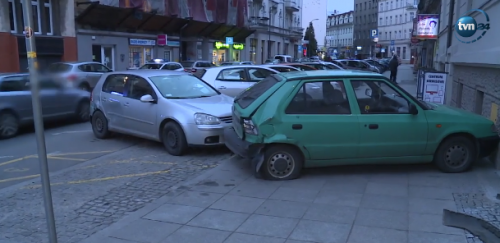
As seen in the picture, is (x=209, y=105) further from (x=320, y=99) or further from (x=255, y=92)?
(x=320, y=99)

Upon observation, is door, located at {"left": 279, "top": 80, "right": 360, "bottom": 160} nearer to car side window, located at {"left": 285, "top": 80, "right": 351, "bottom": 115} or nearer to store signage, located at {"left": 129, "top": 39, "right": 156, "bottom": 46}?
car side window, located at {"left": 285, "top": 80, "right": 351, "bottom": 115}

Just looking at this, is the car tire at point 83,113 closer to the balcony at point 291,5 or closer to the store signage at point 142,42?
the store signage at point 142,42

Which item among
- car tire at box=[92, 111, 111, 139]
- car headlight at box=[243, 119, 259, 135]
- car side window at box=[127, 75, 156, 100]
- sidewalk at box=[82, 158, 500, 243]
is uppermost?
car side window at box=[127, 75, 156, 100]

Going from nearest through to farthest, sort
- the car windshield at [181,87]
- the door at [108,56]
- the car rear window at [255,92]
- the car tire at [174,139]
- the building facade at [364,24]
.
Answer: the car rear window at [255,92], the car tire at [174,139], the car windshield at [181,87], the door at [108,56], the building facade at [364,24]

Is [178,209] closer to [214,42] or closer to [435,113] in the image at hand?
[435,113]

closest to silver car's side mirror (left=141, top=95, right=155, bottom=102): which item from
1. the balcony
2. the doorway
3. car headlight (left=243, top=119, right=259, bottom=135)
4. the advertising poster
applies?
car headlight (left=243, top=119, right=259, bottom=135)

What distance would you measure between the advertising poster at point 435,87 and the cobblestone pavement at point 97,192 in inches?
235

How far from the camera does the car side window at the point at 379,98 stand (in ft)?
22.3

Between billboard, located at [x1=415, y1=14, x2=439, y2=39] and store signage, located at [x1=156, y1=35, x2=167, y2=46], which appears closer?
billboard, located at [x1=415, y1=14, x2=439, y2=39]

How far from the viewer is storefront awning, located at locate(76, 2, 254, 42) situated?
93.7 feet

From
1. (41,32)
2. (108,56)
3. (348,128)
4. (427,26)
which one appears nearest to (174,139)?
(348,128)

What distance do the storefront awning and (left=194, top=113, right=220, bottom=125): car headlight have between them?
2193 cm

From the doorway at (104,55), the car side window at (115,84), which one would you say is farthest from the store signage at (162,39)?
the car side window at (115,84)

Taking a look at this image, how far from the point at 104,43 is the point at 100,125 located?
70.8ft
